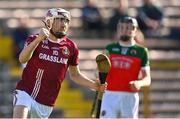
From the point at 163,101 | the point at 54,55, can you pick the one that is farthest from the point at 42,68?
the point at 163,101

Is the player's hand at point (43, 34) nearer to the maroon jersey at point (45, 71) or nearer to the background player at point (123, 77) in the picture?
the maroon jersey at point (45, 71)

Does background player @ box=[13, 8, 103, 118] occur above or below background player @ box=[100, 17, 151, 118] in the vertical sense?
above

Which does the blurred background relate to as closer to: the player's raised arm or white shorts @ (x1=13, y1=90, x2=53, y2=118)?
white shorts @ (x1=13, y1=90, x2=53, y2=118)

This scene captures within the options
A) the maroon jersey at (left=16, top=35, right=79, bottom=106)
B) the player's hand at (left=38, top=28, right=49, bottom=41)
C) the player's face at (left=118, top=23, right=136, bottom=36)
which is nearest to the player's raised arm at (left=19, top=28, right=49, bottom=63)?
the player's hand at (left=38, top=28, right=49, bottom=41)

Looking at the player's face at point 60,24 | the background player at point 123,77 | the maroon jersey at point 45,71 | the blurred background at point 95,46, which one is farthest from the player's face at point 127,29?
the blurred background at point 95,46

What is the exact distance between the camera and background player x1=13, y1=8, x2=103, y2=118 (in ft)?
31.5

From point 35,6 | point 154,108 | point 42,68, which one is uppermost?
point 42,68

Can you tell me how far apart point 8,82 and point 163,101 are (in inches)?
132

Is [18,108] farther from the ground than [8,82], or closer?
farther from the ground

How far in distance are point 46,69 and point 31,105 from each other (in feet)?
1.45

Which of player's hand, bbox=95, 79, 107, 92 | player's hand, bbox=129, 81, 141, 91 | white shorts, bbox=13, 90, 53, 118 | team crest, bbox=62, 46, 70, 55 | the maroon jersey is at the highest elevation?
team crest, bbox=62, 46, 70, 55

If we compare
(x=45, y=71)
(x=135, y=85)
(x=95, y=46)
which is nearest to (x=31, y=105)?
(x=45, y=71)

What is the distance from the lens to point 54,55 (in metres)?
9.75

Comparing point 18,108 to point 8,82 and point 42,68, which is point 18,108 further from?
point 8,82
